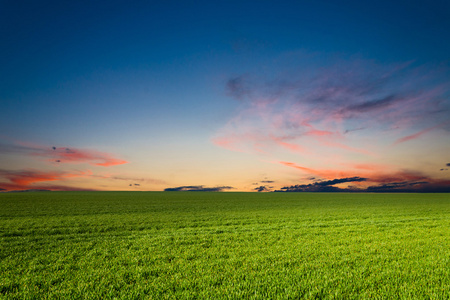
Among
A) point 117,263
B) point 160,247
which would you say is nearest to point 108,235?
Result: point 160,247

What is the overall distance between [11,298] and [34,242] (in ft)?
24.0

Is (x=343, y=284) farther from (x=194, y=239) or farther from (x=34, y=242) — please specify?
(x=34, y=242)

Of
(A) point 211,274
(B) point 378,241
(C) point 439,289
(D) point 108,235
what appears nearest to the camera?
(C) point 439,289

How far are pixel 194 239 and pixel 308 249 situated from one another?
5.51 metres

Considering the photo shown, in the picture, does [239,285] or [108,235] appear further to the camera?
[108,235]

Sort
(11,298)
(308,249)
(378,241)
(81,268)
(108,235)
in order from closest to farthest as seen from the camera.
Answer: (11,298) → (81,268) → (308,249) → (378,241) → (108,235)

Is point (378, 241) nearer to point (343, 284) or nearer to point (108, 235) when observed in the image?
point (343, 284)

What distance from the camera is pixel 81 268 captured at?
7.71 meters

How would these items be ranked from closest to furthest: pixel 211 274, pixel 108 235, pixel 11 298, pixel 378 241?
pixel 11 298 → pixel 211 274 → pixel 378 241 → pixel 108 235

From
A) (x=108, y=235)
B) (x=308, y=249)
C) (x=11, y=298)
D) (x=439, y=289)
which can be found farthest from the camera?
(x=108, y=235)

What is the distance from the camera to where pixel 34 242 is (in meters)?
11.6

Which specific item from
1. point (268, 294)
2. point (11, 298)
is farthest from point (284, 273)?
point (11, 298)

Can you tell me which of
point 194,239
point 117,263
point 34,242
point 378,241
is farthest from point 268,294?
point 34,242

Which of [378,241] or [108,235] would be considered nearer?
[378,241]
